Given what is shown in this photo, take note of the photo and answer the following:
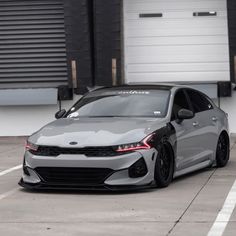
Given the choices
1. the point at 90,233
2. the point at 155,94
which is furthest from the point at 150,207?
the point at 155,94

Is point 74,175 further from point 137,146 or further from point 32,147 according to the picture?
point 137,146

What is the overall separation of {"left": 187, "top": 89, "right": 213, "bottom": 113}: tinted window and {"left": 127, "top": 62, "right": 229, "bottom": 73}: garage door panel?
596 cm

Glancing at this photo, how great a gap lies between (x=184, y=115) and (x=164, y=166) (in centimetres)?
93

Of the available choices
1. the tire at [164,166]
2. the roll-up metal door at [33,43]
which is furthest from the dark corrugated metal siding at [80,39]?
the tire at [164,166]

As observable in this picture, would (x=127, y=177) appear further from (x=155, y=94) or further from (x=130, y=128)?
(x=155, y=94)

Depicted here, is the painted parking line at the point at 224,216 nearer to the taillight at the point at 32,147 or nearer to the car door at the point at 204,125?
the car door at the point at 204,125

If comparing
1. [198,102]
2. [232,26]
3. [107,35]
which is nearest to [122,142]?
[198,102]

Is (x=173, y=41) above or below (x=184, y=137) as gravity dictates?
above

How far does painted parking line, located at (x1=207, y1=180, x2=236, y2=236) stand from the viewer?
6504mm

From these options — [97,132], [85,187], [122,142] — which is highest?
[97,132]

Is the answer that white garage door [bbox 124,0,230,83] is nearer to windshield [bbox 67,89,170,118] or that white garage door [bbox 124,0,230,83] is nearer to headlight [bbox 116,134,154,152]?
windshield [bbox 67,89,170,118]

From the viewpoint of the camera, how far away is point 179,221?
6.97m

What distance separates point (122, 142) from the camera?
8.45 m

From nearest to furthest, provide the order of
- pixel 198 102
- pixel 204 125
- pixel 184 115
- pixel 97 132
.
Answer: pixel 97 132 < pixel 184 115 < pixel 204 125 < pixel 198 102
